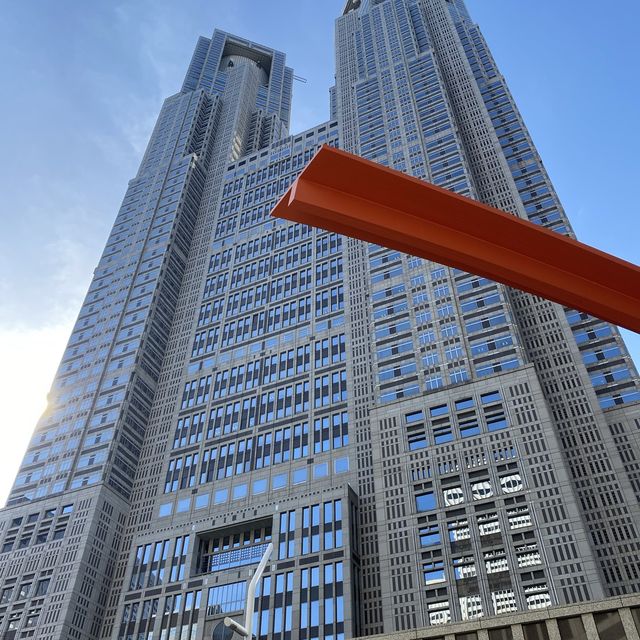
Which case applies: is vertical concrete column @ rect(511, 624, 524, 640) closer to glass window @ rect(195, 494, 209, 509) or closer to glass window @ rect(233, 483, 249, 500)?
glass window @ rect(233, 483, 249, 500)

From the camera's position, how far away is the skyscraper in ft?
215

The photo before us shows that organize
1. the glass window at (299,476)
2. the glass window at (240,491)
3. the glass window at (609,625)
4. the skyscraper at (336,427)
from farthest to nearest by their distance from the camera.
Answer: the glass window at (240,491) < the glass window at (299,476) < the skyscraper at (336,427) < the glass window at (609,625)

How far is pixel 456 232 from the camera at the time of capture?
883 cm

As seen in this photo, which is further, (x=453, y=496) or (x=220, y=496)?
(x=220, y=496)

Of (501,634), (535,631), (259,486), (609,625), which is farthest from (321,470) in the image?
(609,625)

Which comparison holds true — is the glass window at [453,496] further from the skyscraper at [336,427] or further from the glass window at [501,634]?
the glass window at [501,634]

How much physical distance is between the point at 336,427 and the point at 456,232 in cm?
7974

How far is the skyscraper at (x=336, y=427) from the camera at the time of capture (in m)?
65.6

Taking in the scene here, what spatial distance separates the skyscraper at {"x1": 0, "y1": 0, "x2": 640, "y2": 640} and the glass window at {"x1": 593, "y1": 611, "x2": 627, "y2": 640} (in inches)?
1250

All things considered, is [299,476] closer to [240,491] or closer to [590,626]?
[240,491]

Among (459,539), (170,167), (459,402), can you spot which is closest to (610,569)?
(459,539)

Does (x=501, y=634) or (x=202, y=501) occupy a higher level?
(x=202, y=501)

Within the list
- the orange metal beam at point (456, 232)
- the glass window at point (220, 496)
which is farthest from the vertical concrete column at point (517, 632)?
the glass window at point (220, 496)

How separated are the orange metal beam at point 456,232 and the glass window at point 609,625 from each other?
947 inches
